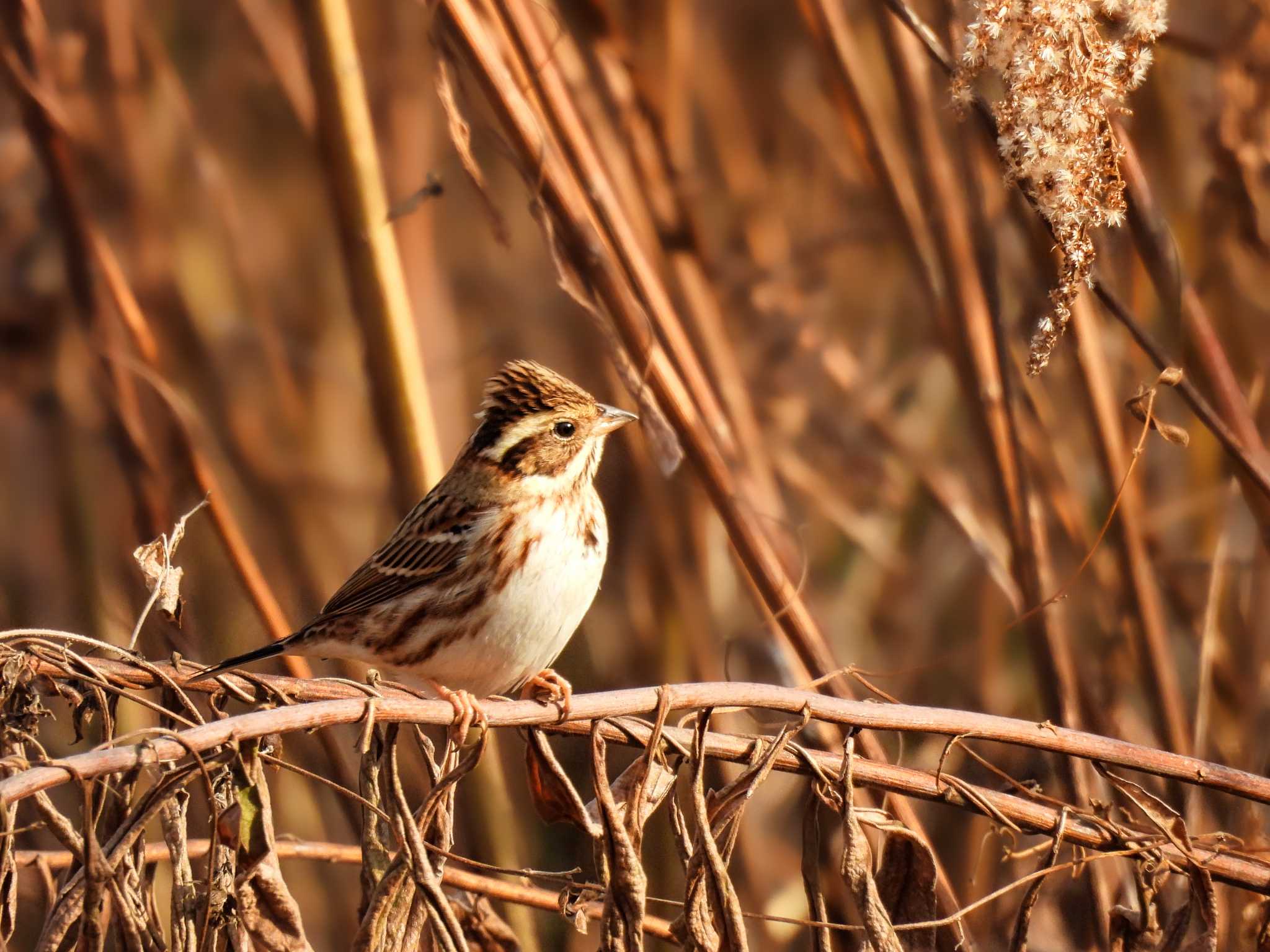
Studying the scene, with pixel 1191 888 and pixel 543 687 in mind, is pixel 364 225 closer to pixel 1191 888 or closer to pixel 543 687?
pixel 543 687

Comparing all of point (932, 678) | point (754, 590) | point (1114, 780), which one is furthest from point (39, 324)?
point (1114, 780)

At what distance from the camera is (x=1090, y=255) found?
2.15m

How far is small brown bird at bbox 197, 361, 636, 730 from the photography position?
3191mm

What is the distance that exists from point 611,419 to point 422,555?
0.58 m

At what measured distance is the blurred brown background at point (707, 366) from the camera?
3.50 m

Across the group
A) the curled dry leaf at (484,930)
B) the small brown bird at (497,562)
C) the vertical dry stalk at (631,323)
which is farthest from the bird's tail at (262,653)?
the vertical dry stalk at (631,323)

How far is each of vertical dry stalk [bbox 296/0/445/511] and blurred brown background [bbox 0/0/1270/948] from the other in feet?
0.42

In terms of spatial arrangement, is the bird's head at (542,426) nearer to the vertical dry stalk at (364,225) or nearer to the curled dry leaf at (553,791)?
the vertical dry stalk at (364,225)

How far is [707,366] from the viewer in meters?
3.76

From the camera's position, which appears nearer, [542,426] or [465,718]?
[465,718]

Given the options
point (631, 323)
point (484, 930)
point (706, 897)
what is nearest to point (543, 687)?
point (484, 930)

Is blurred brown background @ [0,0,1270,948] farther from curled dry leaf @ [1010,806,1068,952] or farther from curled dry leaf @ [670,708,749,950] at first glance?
curled dry leaf @ [670,708,749,950]

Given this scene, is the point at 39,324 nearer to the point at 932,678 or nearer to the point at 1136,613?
the point at 932,678

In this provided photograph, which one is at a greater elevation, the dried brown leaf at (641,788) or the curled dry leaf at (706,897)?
the dried brown leaf at (641,788)
